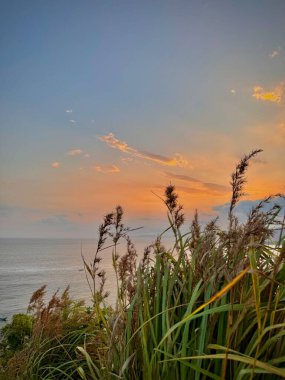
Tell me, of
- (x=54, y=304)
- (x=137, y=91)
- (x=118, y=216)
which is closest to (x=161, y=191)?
(x=118, y=216)

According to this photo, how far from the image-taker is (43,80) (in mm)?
17859

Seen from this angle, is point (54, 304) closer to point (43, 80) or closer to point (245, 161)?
point (245, 161)

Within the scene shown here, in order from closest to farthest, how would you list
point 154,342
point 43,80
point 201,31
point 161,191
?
point 154,342, point 161,191, point 201,31, point 43,80

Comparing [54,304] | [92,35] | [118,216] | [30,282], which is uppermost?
[92,35]

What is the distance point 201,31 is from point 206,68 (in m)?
1.17

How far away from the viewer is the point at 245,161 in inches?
73.0

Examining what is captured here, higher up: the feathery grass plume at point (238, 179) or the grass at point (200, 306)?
the feathery grass plume at point (238, 179)

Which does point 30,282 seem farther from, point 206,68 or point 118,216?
point 118,216

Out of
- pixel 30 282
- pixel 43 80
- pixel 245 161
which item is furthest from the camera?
pixel 30 282

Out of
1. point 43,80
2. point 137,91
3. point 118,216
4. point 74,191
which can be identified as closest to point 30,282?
point 74,191

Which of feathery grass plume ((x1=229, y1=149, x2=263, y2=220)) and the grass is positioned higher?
feathery grass plume ((x1=229, y1=149, x2=263, y2=220))

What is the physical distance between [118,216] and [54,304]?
6.02ft

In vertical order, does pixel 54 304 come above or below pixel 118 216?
below

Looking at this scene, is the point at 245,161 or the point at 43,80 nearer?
the point at 245,161
